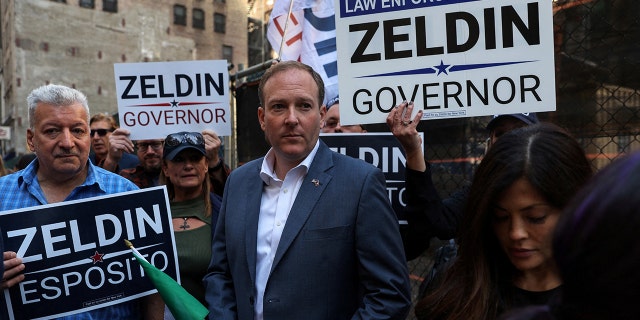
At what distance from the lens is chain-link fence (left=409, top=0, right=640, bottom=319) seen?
12.0 feet

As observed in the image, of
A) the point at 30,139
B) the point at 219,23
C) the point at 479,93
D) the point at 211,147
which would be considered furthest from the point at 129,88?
the point at 219,23

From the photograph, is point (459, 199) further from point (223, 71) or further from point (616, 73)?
point (223, 71)

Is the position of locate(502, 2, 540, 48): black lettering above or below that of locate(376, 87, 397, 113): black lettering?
above

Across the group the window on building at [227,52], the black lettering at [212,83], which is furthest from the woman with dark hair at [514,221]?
the window on building at [227,52]

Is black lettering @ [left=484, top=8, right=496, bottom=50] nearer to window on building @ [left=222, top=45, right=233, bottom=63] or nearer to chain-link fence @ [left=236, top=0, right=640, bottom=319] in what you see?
chain-link fence @ [left=236, top=0, right=640, bottom=319]

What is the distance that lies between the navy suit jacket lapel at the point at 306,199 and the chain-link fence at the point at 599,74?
2.16 meters

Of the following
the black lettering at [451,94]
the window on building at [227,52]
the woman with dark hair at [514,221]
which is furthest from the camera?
the window on building at [227,52]

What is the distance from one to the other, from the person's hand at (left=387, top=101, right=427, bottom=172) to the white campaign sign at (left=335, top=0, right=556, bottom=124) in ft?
0.64

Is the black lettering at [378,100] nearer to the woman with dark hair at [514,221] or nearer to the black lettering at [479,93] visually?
the black lettering at [479,93]

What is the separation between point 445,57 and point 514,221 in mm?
1423

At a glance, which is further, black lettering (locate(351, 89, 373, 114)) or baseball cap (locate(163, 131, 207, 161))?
baseball cap (locate(163, 131, 207, 161))

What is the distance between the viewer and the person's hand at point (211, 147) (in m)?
4.10

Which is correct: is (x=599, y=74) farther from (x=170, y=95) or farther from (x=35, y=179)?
(x=35, y=179)

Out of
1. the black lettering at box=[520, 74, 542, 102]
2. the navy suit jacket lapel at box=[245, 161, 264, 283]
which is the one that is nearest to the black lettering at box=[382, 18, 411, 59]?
the black lettering at box=[520, 74, 542, 102]
